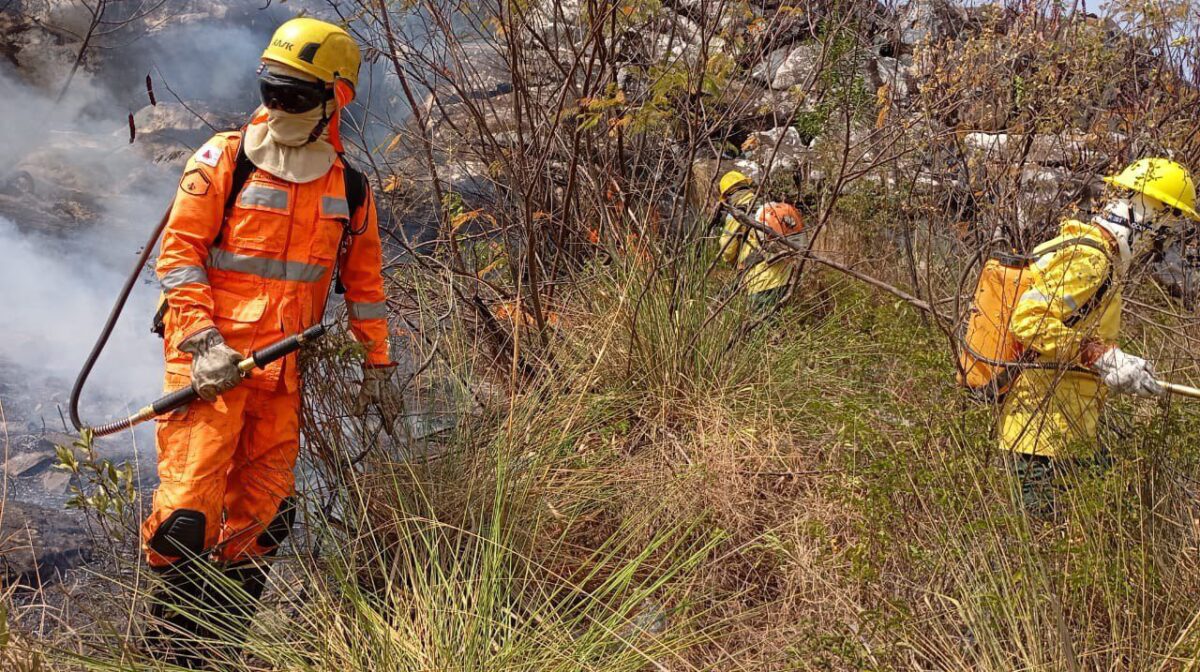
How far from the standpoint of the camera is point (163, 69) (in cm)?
1445

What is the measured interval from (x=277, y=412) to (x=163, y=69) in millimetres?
13202

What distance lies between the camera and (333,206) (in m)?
3.18

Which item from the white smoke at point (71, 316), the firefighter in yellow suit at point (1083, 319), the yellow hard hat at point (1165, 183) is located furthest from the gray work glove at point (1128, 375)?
the white smoke at point (71, 316)

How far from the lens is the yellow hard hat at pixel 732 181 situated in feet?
21.3

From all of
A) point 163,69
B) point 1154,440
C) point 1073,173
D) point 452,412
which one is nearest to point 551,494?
point 452,412

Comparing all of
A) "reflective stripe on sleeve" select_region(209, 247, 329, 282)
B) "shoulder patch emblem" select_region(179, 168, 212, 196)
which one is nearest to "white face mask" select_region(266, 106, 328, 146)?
"shoulder patch emblem" select_region(179, 168, 212, 196)

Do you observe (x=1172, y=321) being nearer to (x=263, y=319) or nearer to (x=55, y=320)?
(x=263, y=319)

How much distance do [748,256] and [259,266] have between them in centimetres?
270

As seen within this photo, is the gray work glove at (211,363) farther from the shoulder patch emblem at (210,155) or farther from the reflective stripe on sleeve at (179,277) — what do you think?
the shoulder patch emblem at (210,155)

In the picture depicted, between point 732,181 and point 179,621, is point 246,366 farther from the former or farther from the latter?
point 732,181

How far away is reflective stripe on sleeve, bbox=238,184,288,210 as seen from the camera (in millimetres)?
3049

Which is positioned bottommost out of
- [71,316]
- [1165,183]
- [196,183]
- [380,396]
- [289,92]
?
[71,316]

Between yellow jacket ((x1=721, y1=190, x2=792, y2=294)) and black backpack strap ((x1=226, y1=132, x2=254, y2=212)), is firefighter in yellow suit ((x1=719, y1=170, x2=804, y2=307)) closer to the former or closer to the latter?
yellow jacket ((x1=721, y1=190, x2=792, y2=294))

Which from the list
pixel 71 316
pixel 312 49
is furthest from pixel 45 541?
pixel 71 316
